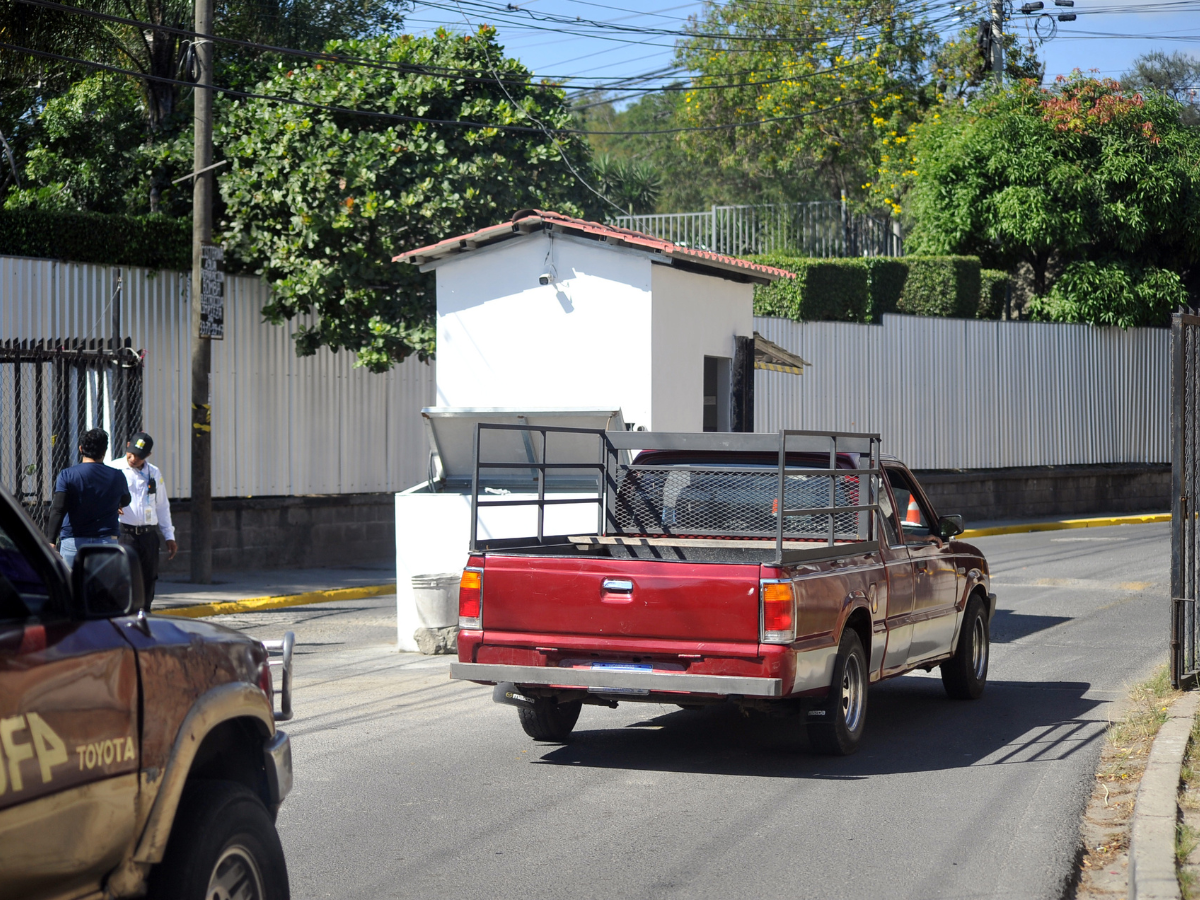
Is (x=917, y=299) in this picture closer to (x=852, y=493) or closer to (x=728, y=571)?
(x=852, y=493)

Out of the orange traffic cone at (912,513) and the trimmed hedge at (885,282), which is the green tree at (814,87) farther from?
the orange traffic cone at (912,513)

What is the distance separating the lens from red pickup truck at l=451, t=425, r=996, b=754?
720cm

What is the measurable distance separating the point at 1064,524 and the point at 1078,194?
306 inches

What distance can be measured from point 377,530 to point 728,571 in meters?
13.4

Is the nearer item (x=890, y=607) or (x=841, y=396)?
(x=890, y=607)

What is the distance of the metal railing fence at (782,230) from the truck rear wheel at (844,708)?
21.9m

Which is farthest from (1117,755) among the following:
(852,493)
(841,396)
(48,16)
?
(841,396)

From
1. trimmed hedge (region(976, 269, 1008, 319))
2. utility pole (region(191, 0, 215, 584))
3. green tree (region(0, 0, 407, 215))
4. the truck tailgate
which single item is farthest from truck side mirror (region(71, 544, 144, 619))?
trimmed hedge (region(976, 269, 1008, 319))

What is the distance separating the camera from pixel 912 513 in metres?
9.98

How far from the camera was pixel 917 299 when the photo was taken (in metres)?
28.8

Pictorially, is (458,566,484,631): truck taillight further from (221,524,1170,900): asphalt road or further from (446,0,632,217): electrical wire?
(446,0,632,217): electrical wire

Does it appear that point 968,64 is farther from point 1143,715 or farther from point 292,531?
point 1143,715

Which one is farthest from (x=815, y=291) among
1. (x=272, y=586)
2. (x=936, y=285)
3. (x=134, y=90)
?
(x=272, y=586)

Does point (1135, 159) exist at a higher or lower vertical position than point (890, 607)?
higher
